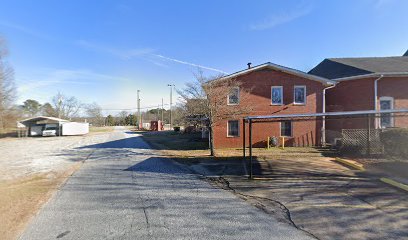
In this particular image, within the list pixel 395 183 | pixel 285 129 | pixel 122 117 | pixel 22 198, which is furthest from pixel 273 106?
pixel 122 117

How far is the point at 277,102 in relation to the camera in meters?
19.5

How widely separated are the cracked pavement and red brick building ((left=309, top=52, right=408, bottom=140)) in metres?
14.2

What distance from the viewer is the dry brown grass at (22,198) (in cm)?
546

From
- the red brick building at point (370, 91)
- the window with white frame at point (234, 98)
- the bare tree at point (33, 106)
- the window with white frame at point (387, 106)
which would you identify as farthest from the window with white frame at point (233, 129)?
the bare tree at point (33, 106)

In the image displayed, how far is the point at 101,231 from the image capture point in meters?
5.07

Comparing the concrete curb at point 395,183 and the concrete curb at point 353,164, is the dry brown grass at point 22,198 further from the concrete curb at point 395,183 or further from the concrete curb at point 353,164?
the concrete curb at point 353,164

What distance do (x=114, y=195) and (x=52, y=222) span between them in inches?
83.7

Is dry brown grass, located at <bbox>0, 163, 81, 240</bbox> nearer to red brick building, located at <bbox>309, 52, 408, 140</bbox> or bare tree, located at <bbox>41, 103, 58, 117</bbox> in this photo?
red brick building, located at <bbox>309, 52, 408, 140</bbox>

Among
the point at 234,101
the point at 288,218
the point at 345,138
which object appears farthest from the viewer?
the point at 234,101

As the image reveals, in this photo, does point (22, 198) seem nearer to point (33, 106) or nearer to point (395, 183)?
point (395, 183)

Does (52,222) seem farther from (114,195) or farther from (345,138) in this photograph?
(345,138)

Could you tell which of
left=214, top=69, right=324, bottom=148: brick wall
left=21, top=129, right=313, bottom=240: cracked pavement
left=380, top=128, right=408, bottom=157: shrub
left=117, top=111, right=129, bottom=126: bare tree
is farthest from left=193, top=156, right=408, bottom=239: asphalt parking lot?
left=117, top=111, right=129, bottom=126: bare tree

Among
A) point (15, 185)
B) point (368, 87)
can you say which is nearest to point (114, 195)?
point (15, 185)

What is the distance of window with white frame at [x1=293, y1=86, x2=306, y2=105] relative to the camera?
19.4 metres
